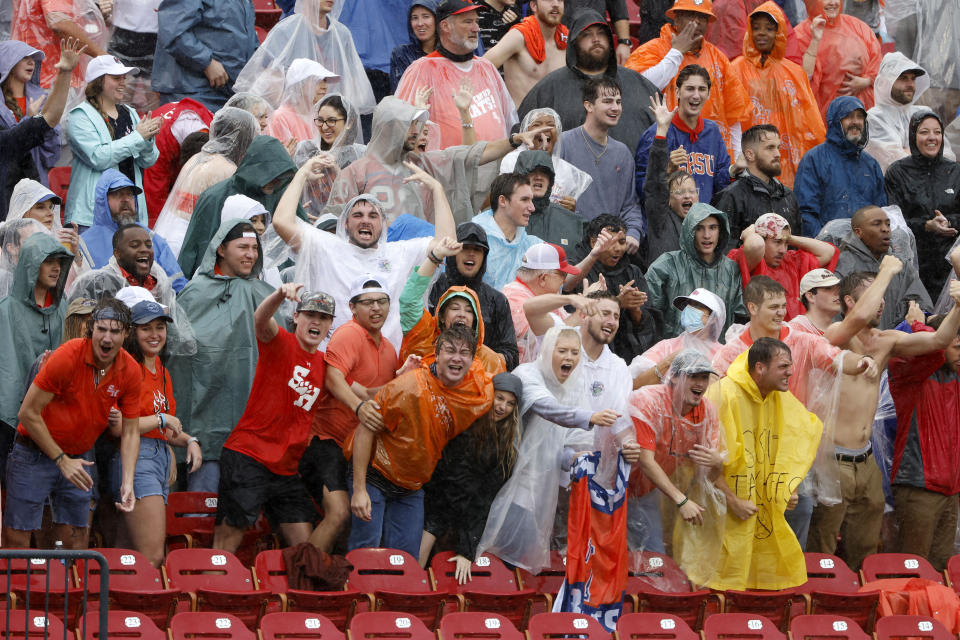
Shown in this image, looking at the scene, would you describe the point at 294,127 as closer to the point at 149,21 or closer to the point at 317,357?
the point at 149,21

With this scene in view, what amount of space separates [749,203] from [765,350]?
7.23ft

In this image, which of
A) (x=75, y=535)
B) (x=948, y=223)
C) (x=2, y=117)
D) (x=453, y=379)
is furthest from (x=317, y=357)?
(x=948, y=223)

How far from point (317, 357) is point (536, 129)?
2712mm

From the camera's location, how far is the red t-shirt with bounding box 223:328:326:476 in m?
7.99

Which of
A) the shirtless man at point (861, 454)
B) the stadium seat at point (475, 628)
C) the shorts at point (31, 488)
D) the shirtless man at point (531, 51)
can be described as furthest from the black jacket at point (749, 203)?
the shorts at point (31, 488)

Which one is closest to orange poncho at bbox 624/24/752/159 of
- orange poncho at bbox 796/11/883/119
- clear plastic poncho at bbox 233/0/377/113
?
orange poncho at bbox 796/11/883/119

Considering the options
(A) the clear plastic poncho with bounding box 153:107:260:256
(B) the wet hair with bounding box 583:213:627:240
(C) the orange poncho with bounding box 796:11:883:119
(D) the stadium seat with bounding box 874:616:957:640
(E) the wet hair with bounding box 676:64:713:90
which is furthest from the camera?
(C) the orange poncho with bounding box 796:11:883:119

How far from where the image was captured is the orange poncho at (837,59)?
41.9ft

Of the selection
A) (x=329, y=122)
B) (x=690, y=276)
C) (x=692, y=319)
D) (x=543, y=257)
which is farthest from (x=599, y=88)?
(x=692, y=319)

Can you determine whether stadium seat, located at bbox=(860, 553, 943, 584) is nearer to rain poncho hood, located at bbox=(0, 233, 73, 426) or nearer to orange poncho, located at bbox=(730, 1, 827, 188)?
orange poncho, located at bbox=(730, 1, 827, 188)

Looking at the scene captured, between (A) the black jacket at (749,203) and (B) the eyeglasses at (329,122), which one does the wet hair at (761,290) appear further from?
(B) the eyeglasses at (329,122)

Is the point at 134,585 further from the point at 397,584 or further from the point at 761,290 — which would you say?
the point at 761,290

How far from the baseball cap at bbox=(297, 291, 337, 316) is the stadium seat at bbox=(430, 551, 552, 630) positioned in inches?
54.3

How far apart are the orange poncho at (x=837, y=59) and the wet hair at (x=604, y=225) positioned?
3.91m
